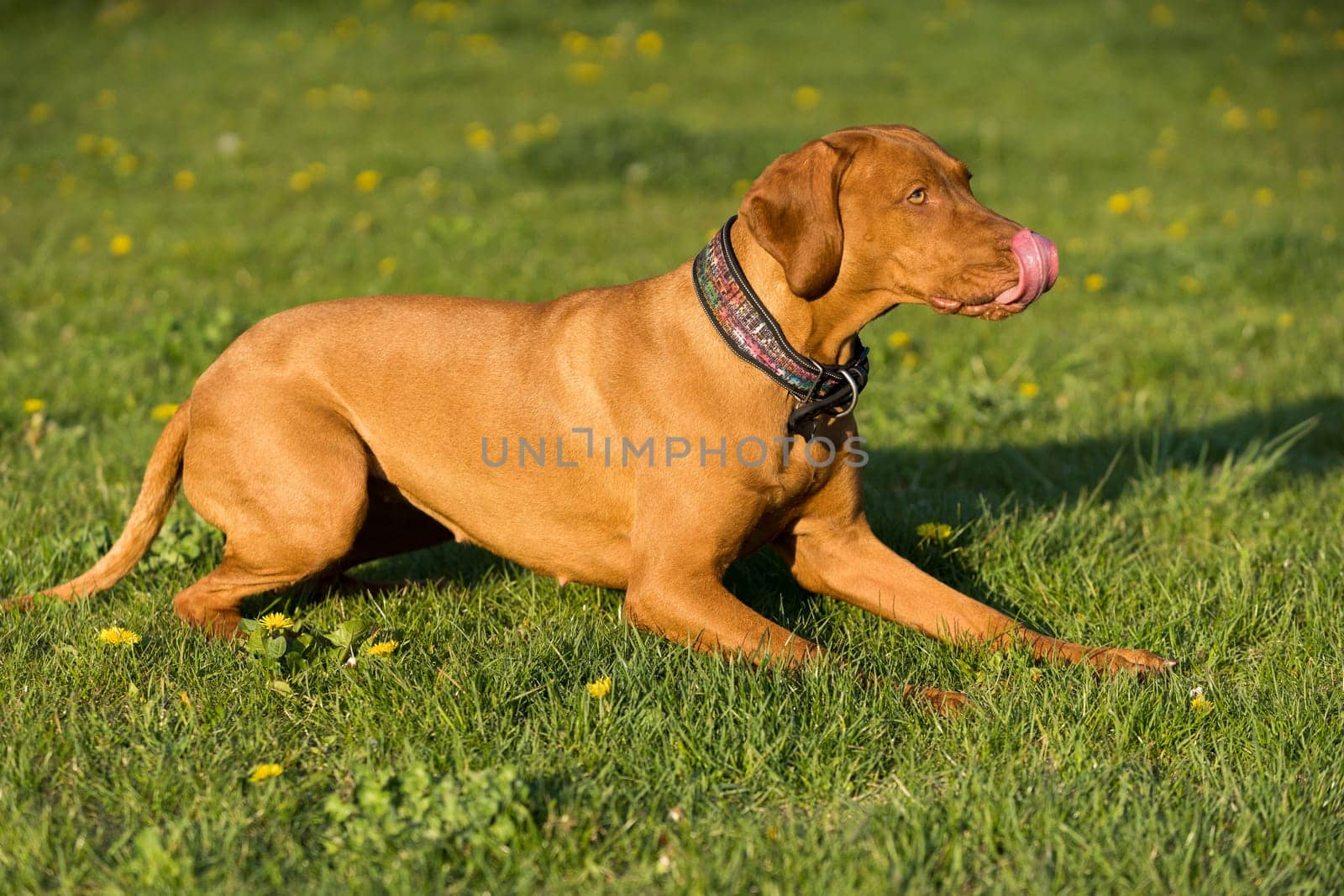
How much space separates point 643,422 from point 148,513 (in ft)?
5.29

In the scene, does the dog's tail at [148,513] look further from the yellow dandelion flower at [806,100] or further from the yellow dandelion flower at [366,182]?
the yellow dandelion flower at [806,100]

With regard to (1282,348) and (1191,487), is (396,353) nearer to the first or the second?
(1191,487)

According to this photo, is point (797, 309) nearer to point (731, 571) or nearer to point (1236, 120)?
point (731, 571)

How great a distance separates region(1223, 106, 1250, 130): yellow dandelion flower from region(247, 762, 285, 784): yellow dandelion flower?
1125cm

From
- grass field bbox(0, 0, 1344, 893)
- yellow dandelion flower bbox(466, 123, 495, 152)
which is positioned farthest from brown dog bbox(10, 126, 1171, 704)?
yellow dandelion flower bbox(466, 123, 495, 152)

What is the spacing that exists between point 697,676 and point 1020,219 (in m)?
6.78

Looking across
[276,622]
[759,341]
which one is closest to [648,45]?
[759,341]

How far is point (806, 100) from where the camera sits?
1241cm

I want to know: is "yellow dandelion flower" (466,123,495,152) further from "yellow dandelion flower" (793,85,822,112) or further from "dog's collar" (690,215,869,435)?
"dog's collar" (690,215,869,435)

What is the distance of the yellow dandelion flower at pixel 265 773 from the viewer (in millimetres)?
2863

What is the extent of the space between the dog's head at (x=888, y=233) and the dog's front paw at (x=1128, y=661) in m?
0.96

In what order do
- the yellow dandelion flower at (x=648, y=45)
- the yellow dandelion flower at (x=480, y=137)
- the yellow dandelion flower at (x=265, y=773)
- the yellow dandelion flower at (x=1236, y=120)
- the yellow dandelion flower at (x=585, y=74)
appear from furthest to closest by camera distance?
the yellow dandelion flower at (x=648, y=45) < the yellow dandelion flower at (x=585, y=74) < the yellow dandelion flower at (x=1236, y=120) < the yellow dandelion flower at (x=480, y=137) < the yellow dandelion flower at (x=265, y=773)

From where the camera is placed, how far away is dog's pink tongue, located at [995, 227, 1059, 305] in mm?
3361

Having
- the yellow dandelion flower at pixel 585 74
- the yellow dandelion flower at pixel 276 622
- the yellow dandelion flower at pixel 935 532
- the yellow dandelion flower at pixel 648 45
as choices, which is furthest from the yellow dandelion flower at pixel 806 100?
the yellow dandelion flower at pixel 276 622
